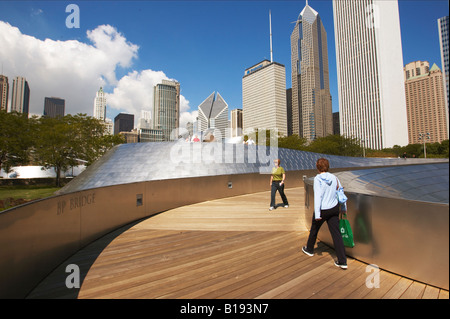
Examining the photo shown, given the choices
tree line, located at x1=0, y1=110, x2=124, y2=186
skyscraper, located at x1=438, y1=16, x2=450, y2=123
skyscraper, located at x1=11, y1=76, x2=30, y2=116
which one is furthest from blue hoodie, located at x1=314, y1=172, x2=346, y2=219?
skyscraper, located at x1=11, y1=76, x2=30, y2=116

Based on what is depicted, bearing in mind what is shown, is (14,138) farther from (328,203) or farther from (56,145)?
(328,203)

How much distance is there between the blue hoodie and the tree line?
3691 cm

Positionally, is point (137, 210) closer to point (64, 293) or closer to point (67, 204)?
point (67, 204)

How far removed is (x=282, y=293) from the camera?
9.34ft

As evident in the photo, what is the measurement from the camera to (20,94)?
3339 inches

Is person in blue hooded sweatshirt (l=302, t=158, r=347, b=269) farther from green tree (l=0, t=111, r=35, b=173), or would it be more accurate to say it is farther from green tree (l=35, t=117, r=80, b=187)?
green tree (l=35, t=117, r=80, b=187)

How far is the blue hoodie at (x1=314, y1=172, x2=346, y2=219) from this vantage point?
147 inches

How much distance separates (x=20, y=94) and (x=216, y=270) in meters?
112

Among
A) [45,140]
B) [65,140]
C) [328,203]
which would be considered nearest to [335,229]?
[328,203]

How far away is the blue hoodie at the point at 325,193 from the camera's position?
3742mm
